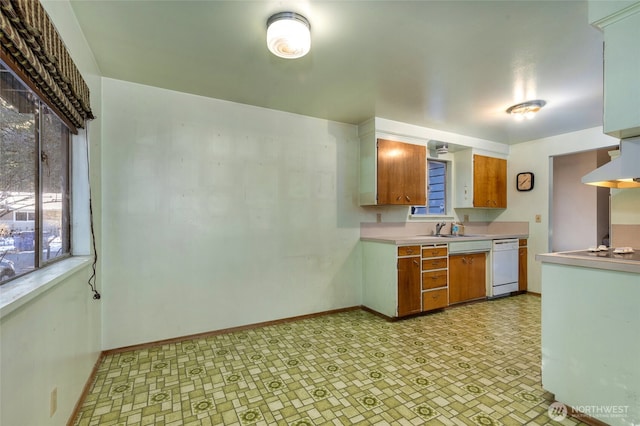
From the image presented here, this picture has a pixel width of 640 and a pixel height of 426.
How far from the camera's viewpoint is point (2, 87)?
1220mm

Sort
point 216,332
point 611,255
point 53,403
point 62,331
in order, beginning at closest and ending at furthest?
point 53,403
point 62,331
point 611,255
point 216,332

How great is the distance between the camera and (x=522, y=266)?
4.57 m

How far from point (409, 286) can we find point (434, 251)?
59 cm

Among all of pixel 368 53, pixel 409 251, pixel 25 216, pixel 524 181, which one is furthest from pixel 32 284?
pixel 524 181

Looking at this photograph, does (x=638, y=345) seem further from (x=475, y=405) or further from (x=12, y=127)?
(x=12, y=127)

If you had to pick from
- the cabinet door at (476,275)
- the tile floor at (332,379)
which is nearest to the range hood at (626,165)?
the tile floor at (332,379)

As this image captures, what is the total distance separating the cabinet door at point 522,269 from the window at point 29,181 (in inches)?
222

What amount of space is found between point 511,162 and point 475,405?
4.43 m

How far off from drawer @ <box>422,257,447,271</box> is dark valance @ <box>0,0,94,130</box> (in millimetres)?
3595

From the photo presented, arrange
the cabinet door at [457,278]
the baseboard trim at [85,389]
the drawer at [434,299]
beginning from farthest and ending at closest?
the cabinet door at [457,278], the drawer at [434,299], the baseboard trim at [85,389]

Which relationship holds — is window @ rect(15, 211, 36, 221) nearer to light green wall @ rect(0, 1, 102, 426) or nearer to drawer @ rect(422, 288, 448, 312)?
light green wall @ rect(0, 1, 102, 426)

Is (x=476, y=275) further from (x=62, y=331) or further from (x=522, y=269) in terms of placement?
(x=62, y=331)

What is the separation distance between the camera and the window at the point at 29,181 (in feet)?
4.18

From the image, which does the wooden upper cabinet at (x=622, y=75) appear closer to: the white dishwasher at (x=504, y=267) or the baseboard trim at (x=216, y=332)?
the white dishwasher at (x=504, y=267)
